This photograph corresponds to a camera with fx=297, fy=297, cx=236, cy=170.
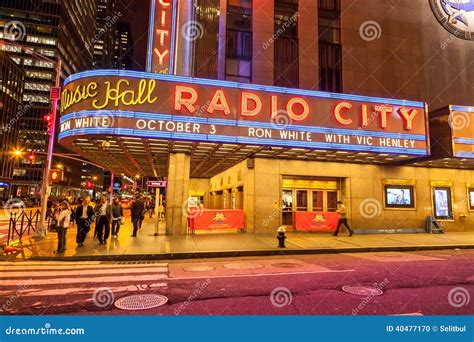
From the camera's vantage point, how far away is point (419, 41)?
858 inches

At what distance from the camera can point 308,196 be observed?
716 inches

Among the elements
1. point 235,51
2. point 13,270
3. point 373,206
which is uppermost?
A: point 235,51

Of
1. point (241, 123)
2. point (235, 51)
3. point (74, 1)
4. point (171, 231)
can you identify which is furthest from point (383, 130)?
point (74, 1)

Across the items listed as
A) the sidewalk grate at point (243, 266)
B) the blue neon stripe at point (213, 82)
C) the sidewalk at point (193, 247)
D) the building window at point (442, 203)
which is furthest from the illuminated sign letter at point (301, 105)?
the building window at point (442, 203)

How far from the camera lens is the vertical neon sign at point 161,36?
47.9ft

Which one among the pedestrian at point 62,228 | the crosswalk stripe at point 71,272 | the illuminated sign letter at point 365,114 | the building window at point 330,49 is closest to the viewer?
the crosswalk stripe at point 71,272

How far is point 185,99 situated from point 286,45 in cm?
1043

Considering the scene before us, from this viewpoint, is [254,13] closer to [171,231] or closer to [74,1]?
[171,231]

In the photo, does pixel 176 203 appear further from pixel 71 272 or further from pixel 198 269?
pixel 71 272

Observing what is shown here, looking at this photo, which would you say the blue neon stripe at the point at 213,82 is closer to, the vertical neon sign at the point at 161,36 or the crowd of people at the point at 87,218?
the vertical neon sign at the point at 161,36

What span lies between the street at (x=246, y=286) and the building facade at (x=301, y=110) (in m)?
6.15

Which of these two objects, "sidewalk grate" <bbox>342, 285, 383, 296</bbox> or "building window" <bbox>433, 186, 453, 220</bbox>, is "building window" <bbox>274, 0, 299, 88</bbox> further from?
"sidewalk grate" <bbox>342, 285, 383, 296</bbox>

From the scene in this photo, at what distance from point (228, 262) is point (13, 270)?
5.94 meters

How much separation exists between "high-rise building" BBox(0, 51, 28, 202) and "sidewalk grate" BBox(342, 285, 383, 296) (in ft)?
297
